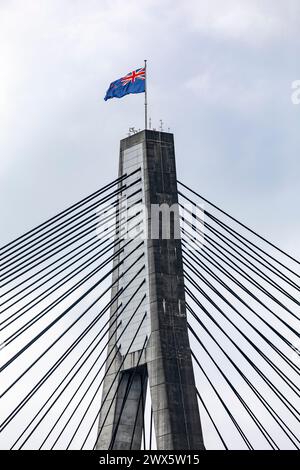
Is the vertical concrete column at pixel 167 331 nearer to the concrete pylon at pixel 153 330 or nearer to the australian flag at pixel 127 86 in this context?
the concrete pylon at pixel 153 330

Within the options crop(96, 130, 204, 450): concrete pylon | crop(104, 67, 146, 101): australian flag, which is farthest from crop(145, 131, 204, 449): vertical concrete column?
crop(104, 67, 146, 101): australian flag

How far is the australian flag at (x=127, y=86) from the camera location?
2391 inches

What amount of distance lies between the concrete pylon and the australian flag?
3.63 metres

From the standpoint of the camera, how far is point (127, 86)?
6088 centimetres

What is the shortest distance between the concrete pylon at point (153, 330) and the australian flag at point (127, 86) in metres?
3.63

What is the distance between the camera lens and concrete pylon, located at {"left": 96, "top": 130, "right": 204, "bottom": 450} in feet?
162

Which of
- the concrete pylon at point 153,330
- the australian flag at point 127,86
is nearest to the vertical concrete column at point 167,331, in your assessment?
the concrete pylon at point 153,330

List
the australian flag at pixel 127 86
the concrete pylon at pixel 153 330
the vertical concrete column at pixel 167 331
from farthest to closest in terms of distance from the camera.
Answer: the australian flag at pixel 127 86 < the concrete pylon at pixel 153 330 < the vertical concrete column at pixel 167 331

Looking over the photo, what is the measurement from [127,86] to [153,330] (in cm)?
1656

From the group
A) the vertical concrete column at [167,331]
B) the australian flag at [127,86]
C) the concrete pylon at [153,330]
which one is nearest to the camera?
the vertical concrete column at [167,331]

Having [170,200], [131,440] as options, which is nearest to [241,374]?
[131,440]

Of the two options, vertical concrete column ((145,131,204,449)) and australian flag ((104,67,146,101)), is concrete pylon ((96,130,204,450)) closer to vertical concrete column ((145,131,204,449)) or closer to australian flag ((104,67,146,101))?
vertical concrete column ((145,131,204,449))

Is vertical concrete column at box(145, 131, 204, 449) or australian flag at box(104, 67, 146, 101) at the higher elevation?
australian flag at box(104, 67, 146, 101)
